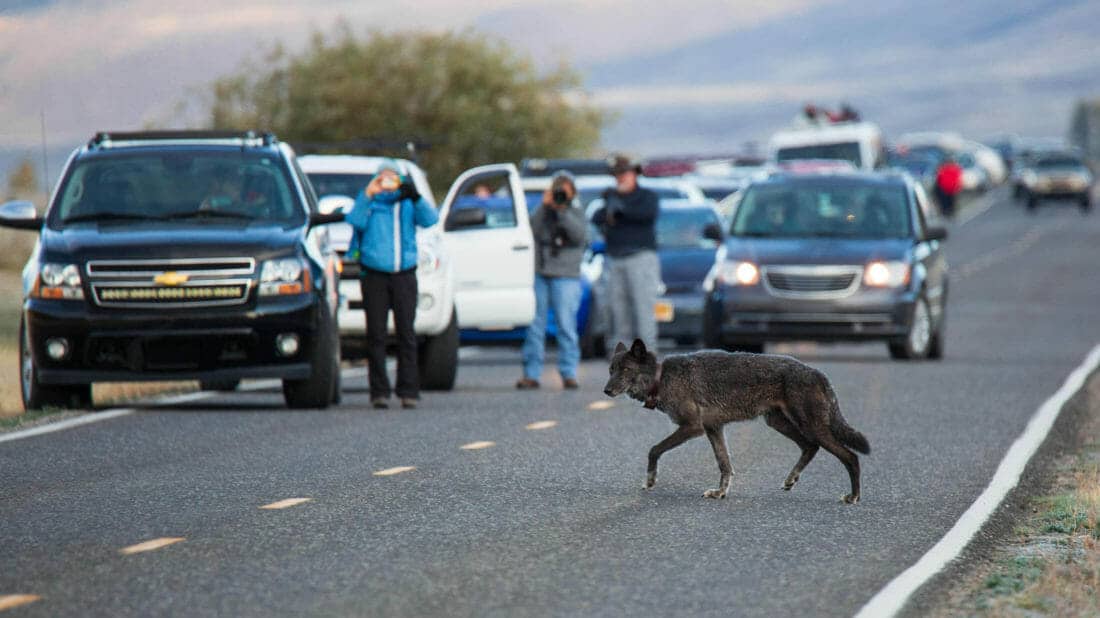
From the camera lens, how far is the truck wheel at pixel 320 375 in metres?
15.3

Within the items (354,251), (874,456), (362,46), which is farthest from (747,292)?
(362,46)

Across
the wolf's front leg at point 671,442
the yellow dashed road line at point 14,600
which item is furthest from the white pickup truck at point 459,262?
the yellow dashed road line at point 14,600

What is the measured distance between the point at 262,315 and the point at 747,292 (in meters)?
7.00

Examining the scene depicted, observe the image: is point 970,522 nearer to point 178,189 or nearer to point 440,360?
point 178,189

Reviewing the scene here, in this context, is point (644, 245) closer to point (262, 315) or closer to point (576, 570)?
point (262, 315)

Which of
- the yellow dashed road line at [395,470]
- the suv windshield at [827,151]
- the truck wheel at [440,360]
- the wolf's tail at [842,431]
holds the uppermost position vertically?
the wolf's tail at [842,431]

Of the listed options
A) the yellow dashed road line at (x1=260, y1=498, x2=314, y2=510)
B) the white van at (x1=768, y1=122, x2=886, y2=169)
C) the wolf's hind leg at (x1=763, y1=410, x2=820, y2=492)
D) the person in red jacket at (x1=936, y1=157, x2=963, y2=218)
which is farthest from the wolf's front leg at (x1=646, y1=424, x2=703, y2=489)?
the person in red jacket at (x1=936, y1=157, x2=963, y2=218)

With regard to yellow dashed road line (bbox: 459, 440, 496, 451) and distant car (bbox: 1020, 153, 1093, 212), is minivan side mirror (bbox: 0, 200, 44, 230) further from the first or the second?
distant car (bbox: 1020, 153, 1093, 212)

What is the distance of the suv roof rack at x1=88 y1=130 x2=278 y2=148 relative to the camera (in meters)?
16.3

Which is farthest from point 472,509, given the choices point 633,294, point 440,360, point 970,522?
point 440,360

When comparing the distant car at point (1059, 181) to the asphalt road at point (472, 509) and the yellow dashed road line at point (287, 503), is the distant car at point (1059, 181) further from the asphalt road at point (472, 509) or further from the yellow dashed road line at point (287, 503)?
the yellow dashed road line at point (287, 503)

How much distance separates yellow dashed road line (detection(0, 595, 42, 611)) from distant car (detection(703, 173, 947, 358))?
45.1 ft

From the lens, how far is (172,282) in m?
15.0

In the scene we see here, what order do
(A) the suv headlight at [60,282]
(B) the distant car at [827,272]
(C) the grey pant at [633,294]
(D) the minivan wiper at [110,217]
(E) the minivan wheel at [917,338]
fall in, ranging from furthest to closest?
(E) the minivan wheel at [917,338]
(B) the distant car at [827,272]
(C) the grey pant at [633,294]
(D) the minivan wiper at [110,217]
(A) the suv headlight at [60,282]
